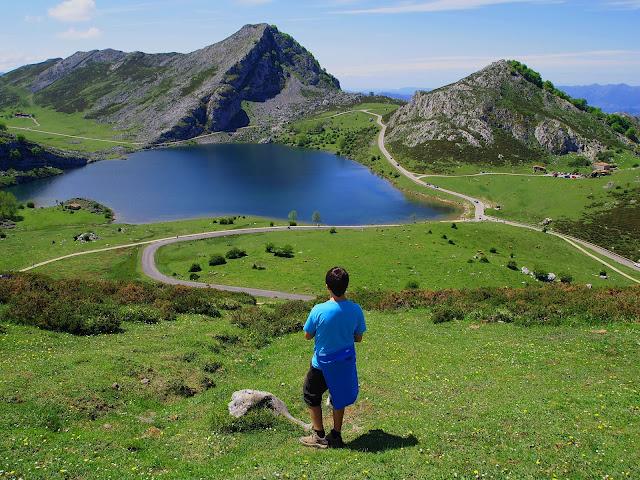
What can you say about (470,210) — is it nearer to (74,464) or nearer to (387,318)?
(387,318)

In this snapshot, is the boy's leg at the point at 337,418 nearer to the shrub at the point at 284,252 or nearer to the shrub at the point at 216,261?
the shrub at the point at 216,261

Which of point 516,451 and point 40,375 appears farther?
point 40,375

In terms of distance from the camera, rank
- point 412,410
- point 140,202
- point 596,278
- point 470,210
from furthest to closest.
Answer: point 140,202 → point 470,210 → point 596,278 → point 412,410

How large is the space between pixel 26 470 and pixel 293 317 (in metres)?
25.2

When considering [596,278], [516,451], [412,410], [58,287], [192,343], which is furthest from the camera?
[596,278]

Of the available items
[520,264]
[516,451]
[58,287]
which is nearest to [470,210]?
[520,264]

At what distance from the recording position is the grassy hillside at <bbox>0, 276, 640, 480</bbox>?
44.4 ft

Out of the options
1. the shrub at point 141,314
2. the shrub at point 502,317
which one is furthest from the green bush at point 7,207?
the shrub at point 502,317

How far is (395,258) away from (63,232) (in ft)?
272

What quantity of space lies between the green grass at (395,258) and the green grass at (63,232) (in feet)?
Result: 52.2

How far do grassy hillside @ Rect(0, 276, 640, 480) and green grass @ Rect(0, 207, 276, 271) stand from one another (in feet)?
215

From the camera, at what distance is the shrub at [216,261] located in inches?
3149

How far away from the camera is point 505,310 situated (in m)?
34.3

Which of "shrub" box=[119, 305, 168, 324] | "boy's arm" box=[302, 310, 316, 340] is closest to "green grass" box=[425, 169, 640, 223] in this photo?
"shrub" box=[119, 305, 168, 324]
